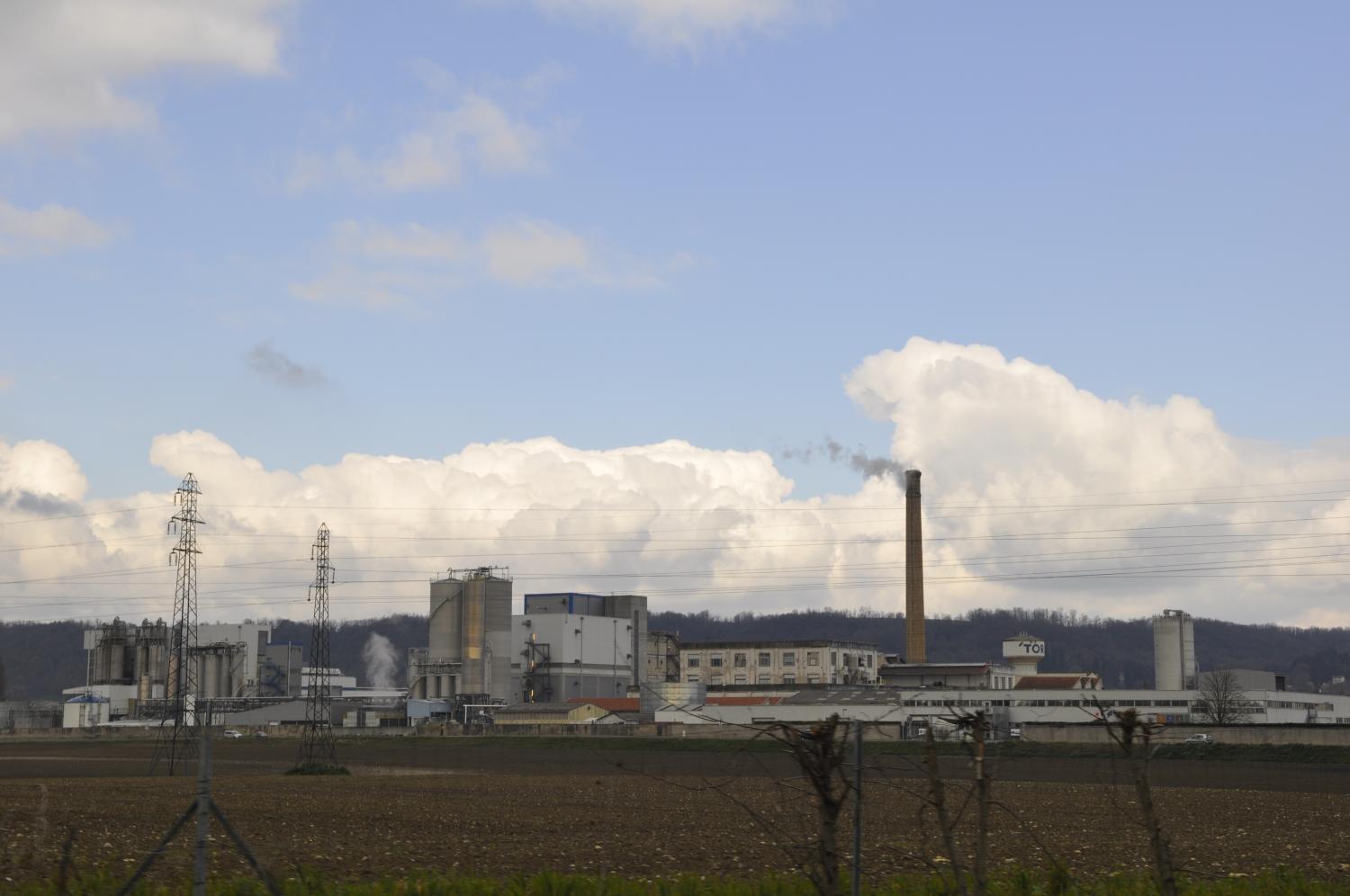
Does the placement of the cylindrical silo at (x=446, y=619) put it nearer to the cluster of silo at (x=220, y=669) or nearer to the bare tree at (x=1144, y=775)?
the cluster of silo at (x=220, y=669)

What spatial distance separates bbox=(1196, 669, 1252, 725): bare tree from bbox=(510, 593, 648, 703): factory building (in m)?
68.3

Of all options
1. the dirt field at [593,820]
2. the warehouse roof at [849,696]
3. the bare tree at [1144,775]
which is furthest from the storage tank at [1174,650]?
the bare tree at [1144,775]

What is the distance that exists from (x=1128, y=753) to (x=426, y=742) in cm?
12310

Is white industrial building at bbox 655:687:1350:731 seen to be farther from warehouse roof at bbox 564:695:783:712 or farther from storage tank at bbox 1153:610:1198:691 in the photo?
storage tank at bbox 1153:610:1198:691

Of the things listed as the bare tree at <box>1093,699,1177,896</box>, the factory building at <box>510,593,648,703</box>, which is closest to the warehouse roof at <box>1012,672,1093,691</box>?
the factory building at <box>510,593,648,703</box>

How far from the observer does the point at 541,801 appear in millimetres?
49500

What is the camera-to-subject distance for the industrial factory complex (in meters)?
149

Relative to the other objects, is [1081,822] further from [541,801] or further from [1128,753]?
[1128,753]

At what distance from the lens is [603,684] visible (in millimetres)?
183375

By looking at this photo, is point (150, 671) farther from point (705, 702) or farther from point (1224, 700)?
point (1224, 700)

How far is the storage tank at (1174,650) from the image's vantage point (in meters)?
178

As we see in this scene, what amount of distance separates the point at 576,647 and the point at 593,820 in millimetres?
140920

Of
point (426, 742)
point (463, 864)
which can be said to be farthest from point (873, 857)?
point (426, 742)

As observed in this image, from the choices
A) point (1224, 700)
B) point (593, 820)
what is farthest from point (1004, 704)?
point (593, 820)
